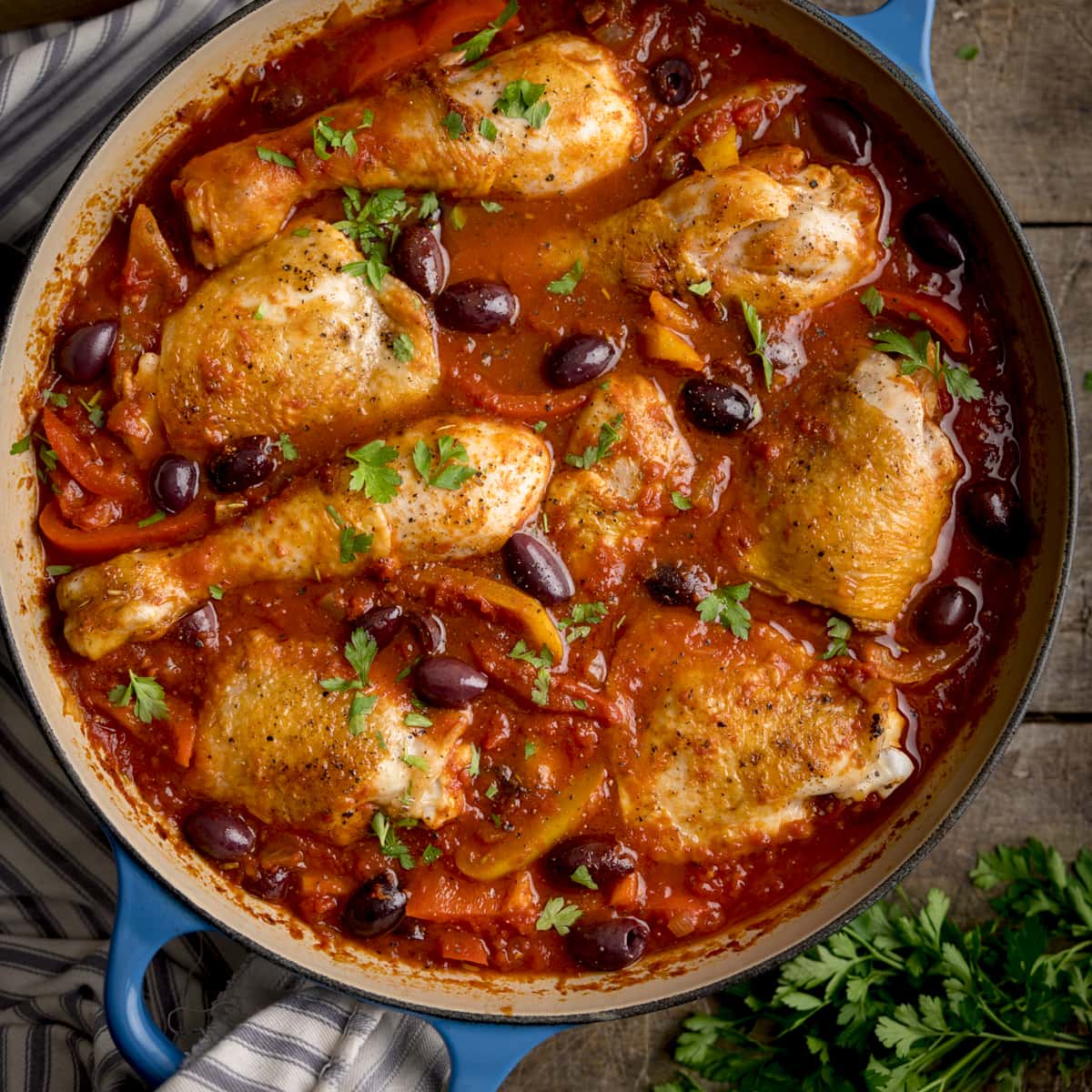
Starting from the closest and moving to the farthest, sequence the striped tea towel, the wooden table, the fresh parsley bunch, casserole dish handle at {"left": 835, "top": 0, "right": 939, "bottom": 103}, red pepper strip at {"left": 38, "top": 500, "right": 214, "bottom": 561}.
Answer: casserole dish handle at {"left": 835, "top": 0, "right": 939, "bottom": 103} → red pepper strip at {"left": 38, "top": 500, "right": 214, "bottom": 561} → the striped tea towel → the fresh parsley bunch → the wooden table

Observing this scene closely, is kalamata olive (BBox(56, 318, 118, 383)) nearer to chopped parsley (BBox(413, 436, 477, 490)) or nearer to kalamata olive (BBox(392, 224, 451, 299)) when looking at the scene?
kalamata olive (BBox(392, 224, 451, 299))

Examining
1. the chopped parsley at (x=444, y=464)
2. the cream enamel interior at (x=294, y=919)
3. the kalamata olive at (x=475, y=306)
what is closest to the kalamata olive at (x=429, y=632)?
the chopped parsley at (x=444, y=464)

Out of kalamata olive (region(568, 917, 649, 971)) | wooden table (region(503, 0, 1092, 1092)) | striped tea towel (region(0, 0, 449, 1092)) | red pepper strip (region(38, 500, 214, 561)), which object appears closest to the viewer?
kalamata olive (region(568, 917, 649, 971))

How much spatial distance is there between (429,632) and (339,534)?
39 cm

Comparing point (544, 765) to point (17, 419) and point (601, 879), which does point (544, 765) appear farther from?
point (17, 419)

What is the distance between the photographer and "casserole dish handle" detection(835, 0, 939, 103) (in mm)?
3258

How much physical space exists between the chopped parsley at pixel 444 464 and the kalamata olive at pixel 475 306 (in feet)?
1.16

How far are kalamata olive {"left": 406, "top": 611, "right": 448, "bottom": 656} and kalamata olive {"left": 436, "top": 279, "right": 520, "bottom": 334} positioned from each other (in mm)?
867

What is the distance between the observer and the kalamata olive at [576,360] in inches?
130

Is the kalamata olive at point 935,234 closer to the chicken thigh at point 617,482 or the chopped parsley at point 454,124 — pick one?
the chicken thigh at point 617,482

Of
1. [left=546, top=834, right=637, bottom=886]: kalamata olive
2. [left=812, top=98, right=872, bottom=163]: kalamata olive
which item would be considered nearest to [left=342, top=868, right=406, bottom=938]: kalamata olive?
[left=546, top=834, right=637, bottom=886]: kalamata olive

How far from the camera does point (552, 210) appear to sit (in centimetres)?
348

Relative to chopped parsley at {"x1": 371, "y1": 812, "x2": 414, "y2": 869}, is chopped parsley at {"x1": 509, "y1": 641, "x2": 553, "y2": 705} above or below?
above

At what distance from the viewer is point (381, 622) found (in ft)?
10.9
